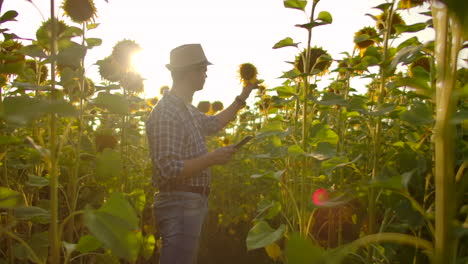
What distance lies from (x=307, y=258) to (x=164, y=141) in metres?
1.67

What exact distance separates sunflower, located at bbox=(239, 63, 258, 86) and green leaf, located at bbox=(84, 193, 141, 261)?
324 centimetres

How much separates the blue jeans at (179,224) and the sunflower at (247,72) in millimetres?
2027

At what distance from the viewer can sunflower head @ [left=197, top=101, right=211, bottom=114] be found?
573 centimetres

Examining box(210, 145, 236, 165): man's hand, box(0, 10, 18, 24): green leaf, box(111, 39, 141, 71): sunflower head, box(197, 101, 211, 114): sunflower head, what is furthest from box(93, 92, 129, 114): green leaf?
box(197, 101, 211, 114): sunflower head

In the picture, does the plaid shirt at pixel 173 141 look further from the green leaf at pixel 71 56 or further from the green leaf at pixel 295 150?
the green leaf at pixel 71 56

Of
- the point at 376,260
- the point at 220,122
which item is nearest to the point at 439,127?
the point at 376,260

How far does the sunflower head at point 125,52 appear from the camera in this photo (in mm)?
3152

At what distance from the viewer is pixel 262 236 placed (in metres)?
1.23

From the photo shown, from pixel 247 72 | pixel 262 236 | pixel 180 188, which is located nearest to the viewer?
pixel 262 236

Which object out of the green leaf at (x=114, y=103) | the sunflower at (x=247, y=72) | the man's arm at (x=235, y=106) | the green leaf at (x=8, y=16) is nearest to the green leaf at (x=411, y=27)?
the green leaf at (x=114, y=103)

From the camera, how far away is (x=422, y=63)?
2533 mm

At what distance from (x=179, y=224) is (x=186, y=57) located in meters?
1.11

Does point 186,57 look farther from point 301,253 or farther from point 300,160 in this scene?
point 301,253

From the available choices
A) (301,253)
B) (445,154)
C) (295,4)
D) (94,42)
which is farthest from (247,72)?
(301,253)
